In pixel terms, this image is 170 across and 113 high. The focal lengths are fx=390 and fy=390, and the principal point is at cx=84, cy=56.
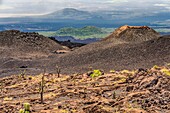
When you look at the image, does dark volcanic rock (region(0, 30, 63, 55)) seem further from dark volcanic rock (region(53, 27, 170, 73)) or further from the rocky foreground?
the rocky foreground

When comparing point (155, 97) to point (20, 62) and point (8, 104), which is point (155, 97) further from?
point (20, 62)

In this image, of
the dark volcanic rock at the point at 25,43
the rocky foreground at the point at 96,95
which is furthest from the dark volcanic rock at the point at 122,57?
the dark volcanic rock at the point at 25,43

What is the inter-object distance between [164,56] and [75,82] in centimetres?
2378

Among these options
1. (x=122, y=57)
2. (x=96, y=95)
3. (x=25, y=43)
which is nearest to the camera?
(x=96, y=95)

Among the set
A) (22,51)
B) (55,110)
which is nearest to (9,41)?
(22,51)

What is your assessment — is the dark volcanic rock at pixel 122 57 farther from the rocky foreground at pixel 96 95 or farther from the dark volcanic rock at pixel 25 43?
the dark volcanic rock at pixel 25 43

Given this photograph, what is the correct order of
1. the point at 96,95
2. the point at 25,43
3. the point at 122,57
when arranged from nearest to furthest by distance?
the point at 96,95 < the point at 122,57 < the point at 25,43

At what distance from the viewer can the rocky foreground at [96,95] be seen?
16875 mm

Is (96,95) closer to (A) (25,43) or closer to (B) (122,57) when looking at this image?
(B) (122,57)

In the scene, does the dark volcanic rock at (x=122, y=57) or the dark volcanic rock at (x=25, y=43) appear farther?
the dark volcanic rock at (x=25, y=43)

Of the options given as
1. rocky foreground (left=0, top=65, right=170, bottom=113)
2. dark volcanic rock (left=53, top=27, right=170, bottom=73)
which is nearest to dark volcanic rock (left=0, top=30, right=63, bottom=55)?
dark volcanic rock (left=53, top=27, right=170, bottom=73)

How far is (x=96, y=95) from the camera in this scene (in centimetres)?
1964

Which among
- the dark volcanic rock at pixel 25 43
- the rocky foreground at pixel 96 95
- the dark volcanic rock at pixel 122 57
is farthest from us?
the dark volcanic rock at pixel 25 43

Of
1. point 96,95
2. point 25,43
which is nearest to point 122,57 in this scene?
point 96,95
